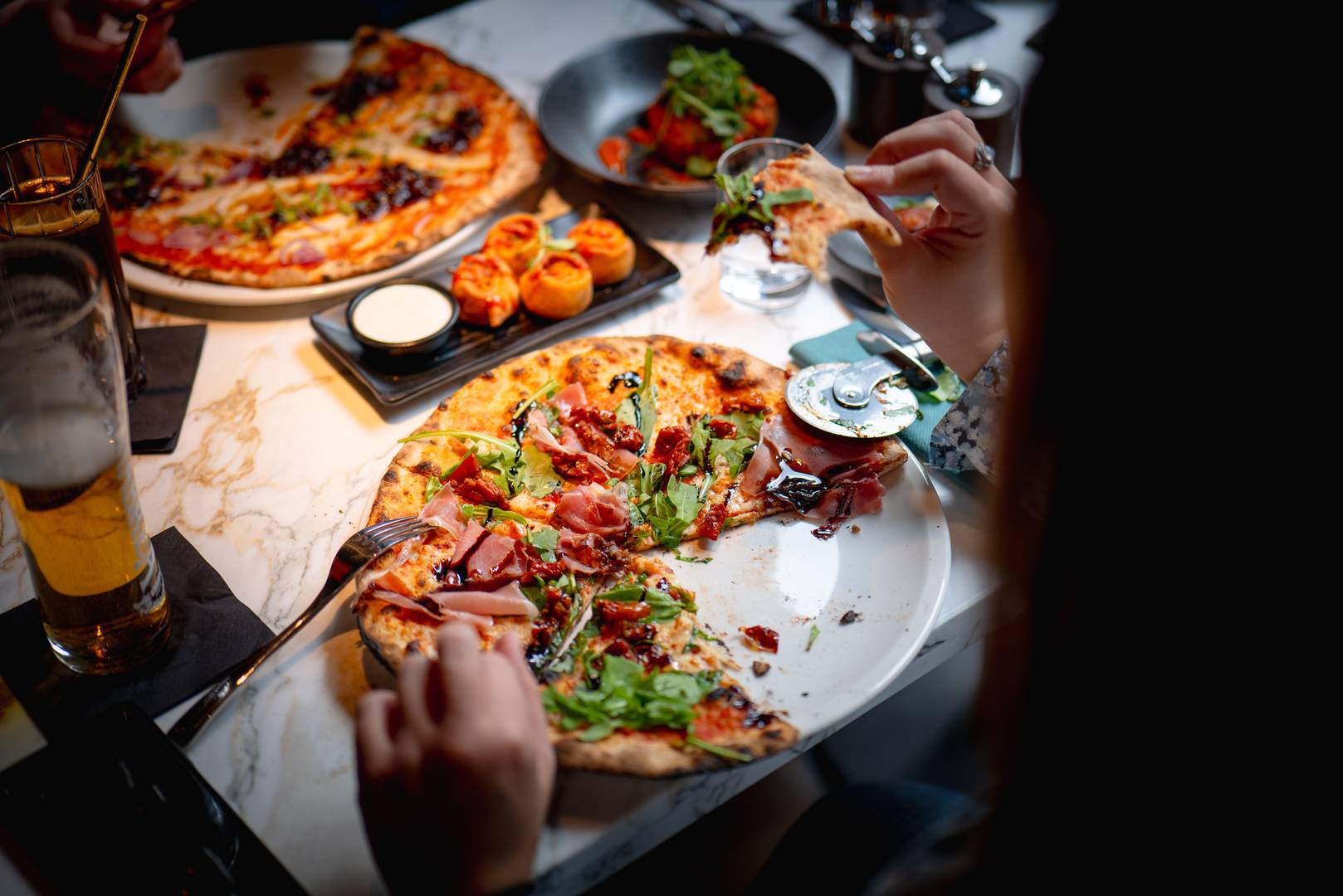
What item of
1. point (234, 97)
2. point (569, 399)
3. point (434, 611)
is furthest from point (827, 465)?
point (234, 97)

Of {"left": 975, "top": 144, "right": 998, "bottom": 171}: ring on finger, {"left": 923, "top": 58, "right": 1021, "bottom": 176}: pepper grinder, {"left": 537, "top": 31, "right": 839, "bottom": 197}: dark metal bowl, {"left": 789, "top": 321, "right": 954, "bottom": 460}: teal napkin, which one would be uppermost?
{"left": 975, "top": 144, "right": 998, "bottom": 171}: ring on finger

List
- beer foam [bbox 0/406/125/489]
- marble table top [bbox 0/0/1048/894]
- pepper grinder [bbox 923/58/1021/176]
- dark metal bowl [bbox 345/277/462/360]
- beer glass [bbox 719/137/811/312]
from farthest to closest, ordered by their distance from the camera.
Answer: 1. pepper grinder [bbox 923/58/1021/176]
2. beer glass [bbox 719/137/811/312]
3. dark metal bowl [bbox 345/277/462/360]
4. marble table top [bbox 0/0/1048/894]
5. beer foam [bbox 0/406/125/489]

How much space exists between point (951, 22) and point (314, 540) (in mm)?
2809

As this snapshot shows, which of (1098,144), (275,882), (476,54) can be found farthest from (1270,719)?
(476,54)

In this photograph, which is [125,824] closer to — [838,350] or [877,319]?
[838,350]

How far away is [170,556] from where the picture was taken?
1855 mm

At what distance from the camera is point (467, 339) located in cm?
232

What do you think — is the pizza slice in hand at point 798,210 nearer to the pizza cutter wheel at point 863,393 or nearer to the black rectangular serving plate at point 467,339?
the pizza cutter wheel at point 863,393

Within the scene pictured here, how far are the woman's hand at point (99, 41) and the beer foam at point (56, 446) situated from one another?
1.57m

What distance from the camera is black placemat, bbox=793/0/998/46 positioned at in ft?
11.3

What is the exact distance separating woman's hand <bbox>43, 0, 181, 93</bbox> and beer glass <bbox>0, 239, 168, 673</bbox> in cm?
146

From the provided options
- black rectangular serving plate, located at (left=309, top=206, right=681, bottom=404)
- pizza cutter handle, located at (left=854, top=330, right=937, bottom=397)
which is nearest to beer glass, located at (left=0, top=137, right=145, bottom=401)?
black rectangular serving plate, located at (left=309, top=206, right=681, bottom=404)

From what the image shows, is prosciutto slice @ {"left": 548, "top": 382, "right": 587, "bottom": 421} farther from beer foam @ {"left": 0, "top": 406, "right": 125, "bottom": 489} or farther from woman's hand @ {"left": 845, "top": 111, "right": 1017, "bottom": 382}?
beer foam @ {"left": 0, "top": 406, "right": 125, "bottom": 489}

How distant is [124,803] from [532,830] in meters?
0.61
